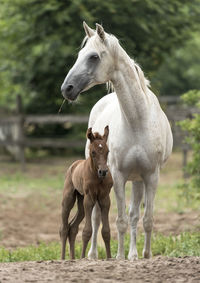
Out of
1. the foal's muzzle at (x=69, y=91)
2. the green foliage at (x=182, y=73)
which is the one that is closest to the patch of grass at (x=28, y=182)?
the foal's muzzle at (x=69, y=91)

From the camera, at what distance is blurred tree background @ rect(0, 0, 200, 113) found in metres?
12.8

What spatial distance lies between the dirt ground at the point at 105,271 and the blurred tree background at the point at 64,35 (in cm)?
665

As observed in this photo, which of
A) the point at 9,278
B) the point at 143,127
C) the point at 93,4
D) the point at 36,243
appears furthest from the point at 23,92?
the point at 9,278

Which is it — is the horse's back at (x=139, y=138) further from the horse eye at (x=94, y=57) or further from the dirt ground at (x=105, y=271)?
the dirt ground at (x=105, y=271)

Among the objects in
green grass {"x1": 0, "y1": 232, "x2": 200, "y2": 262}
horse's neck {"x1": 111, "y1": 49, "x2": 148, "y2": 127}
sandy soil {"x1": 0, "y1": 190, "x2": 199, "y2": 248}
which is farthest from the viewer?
sandy soil {"x1": 0, "y1": 190, "x2": 199, "y2": 248}

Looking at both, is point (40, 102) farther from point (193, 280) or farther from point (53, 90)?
point (193, 280)

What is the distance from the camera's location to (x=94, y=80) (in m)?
5.32

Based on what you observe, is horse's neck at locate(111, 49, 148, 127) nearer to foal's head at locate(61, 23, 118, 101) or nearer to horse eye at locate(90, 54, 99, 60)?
foal's head at locate(61, 23, 118, 101)

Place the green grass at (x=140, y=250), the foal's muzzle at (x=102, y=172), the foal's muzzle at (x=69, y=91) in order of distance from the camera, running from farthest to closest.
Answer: the green grass at (x=140, y=250) < the foal's muzzle at (x=69, y=91) < the foal's muzzle at (x=102, y=172)

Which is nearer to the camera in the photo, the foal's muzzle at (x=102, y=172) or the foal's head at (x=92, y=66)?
the foal's muzzle at (x=102, y=172)

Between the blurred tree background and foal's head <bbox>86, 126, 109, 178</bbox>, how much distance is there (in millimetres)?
6103

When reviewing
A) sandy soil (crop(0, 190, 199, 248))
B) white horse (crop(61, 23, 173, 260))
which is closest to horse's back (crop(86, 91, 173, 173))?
white horse (crop(61, 23, 173, 260))

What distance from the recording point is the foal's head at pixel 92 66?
5.16 meters

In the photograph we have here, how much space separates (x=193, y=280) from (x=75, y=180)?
1731mm
